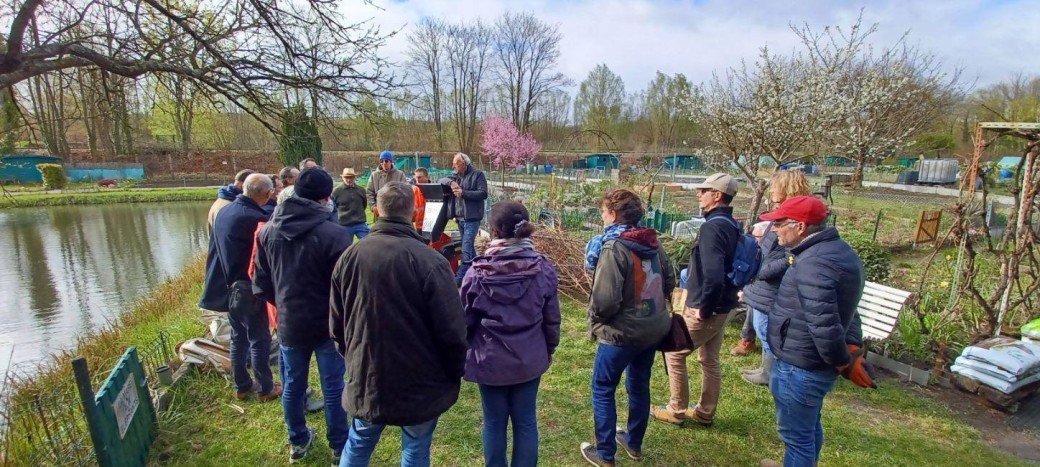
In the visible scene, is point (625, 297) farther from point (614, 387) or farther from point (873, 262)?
point (873, 262)

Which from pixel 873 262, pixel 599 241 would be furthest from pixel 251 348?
pixel 873 262

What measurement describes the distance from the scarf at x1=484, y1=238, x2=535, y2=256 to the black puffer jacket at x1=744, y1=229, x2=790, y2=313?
1.71 metres

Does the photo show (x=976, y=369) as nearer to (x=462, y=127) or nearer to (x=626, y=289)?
(x=626, y=289)

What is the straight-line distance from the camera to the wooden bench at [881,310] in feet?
13.9

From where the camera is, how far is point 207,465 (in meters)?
2.96

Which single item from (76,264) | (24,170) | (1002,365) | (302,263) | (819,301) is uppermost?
(24,170)

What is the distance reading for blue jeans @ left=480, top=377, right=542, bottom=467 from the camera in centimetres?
233

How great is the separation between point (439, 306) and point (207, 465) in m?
2.17

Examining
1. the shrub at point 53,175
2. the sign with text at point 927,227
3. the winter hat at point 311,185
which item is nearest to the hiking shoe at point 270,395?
the winter hat at point 311,185

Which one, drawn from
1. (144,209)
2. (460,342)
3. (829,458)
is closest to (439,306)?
(460,342)

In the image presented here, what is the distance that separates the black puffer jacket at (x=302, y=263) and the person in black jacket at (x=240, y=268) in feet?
2.19

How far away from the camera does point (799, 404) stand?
92.0 inches

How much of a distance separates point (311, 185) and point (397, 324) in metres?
1.09

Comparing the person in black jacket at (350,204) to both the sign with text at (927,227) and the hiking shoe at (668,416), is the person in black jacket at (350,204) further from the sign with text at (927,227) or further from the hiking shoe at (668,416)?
the sign with text at (927,227)
